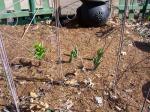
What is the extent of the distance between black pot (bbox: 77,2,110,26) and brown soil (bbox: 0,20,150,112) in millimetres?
164

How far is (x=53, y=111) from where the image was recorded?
9.73 ft

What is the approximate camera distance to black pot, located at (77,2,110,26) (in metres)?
4.54

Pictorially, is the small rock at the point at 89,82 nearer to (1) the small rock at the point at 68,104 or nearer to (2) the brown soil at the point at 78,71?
(2) the brown soil at the point at 78,71

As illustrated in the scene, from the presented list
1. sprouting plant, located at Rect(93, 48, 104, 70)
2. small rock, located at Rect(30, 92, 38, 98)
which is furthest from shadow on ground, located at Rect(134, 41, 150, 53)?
small rock, located at Rect(30, 92, 38, 98)

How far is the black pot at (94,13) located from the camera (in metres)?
4.54

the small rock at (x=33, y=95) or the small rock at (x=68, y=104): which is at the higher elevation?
the small rock at (x=33, y=95)

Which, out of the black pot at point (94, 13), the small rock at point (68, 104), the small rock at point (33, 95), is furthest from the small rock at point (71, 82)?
the black pot at point (94, 13)

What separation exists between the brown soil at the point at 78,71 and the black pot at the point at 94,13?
164 millimetres

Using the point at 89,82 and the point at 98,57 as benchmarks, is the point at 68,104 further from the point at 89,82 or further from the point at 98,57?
the point at 98,57

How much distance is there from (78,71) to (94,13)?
1329 millimetres

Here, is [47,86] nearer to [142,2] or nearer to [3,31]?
[3,31]

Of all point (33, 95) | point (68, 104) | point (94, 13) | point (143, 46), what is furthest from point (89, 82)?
point (94, 13)

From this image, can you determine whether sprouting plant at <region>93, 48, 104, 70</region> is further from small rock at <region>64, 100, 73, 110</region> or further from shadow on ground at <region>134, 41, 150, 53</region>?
shadow on ground at <region>134, 41, 150, 53</region>

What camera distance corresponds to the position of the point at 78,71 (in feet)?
11.5
